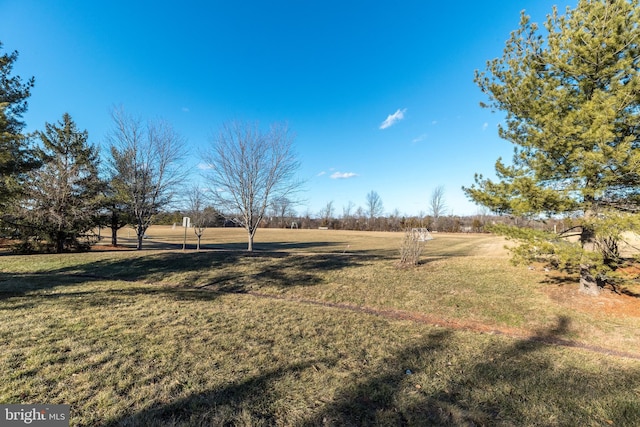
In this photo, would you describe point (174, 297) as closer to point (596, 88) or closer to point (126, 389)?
point (126, 389)

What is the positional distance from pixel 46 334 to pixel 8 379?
5.16 ft

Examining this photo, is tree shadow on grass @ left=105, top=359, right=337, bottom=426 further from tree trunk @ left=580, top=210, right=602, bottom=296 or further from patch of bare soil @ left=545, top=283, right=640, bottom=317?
tree trunk @ left=580, top=210, right=602, bottom=296

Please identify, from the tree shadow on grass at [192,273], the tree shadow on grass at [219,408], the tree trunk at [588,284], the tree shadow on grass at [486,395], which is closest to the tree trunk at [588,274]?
the tree trunk at [588,284]

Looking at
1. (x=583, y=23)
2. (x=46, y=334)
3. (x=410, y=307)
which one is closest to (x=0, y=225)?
(x=46, y=334)

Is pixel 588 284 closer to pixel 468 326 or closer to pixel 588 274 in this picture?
pixel 588 274

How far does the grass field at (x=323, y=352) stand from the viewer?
2.70m

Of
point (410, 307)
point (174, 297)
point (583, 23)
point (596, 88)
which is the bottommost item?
point (410, 307)

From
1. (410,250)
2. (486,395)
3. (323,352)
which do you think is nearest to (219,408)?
(323,352)

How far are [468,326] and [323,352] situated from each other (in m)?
3.70

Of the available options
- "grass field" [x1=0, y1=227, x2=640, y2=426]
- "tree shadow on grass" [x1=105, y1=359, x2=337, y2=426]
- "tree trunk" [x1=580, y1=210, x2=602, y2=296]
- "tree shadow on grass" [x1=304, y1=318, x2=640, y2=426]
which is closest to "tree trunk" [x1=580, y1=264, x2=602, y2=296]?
"tree trunk" [x1=580, y1=210, x2=602, y2=296]

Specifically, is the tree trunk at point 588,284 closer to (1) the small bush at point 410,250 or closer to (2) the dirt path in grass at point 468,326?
(2) the dirt path in grass at point 468,326

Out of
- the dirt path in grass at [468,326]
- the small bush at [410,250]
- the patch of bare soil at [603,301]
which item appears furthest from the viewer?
the small bush at [410,250]

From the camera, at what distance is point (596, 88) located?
6.47 metres

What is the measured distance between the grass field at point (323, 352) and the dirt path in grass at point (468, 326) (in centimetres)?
5
